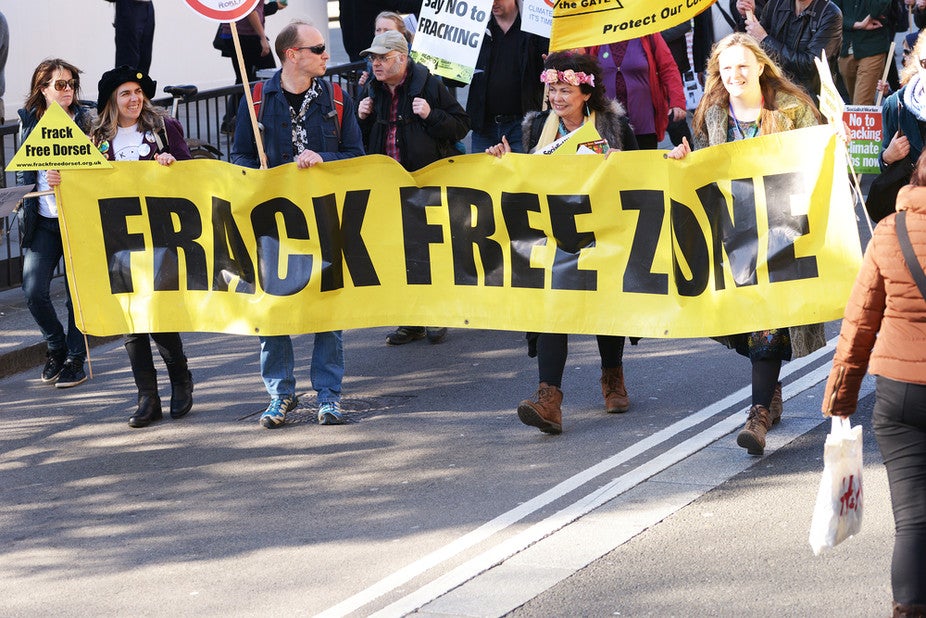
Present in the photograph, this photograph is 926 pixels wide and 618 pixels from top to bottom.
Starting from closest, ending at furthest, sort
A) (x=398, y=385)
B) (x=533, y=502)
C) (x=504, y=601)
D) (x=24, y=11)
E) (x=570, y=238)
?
(x=504, y=601) → (x=533, y=502) → (x=570, y=238) → (x=398, y=385) → (x=24, y=11)

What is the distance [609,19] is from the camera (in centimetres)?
792

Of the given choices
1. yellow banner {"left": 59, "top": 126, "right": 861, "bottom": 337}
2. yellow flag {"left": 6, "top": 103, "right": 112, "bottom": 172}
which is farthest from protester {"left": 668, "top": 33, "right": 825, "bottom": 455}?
yellow flag {"left": 6, "top": 103, "right": 112, "bottom": 172}

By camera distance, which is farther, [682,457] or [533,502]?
[682,457]

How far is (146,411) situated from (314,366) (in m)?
0.97

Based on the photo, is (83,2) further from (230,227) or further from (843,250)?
(843,250)

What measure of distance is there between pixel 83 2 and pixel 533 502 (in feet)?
48.6

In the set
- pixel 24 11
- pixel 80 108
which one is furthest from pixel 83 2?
pixel 80 108

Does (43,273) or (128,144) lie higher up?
(128,144)

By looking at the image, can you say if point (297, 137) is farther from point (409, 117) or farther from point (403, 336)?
point (403, 336)

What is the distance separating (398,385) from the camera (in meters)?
8.93

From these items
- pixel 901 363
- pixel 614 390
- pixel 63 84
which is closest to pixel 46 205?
pixel 63 84

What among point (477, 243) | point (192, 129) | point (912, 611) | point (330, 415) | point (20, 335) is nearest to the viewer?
point (912, 611)

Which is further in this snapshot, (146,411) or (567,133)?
(146,411)

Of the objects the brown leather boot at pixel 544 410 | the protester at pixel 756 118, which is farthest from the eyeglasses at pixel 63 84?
the protester at pixel 756 118
